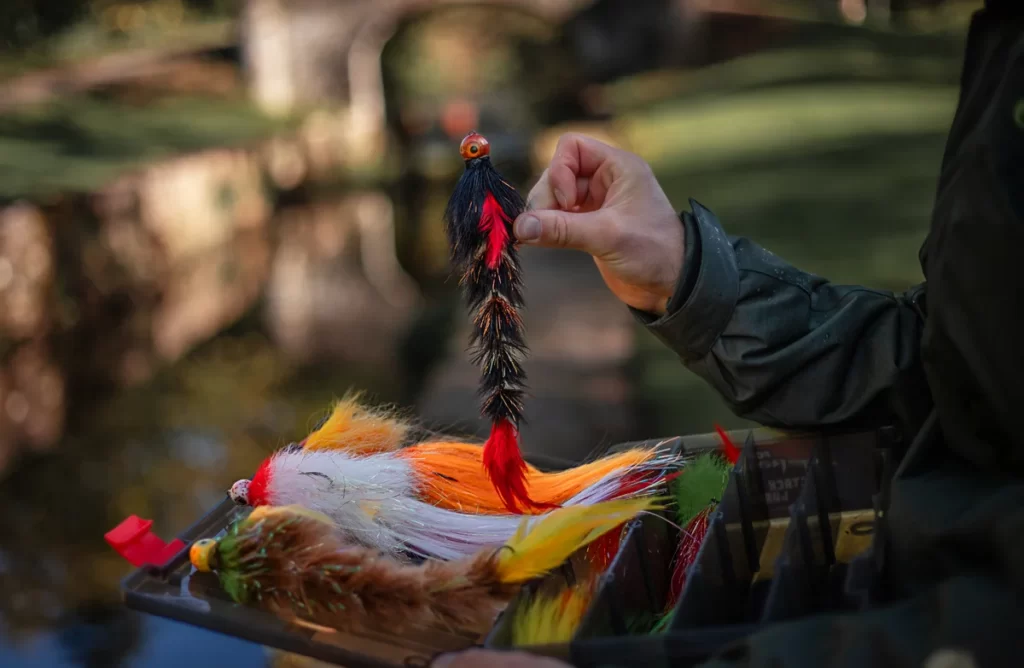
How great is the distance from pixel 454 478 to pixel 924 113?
1052cm

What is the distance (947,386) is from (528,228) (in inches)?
24.0

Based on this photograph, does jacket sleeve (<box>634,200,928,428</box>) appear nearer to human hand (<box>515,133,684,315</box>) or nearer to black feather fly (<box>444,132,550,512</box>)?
human hand (<box>515,133,684,315</box>)

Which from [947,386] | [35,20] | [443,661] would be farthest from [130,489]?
[947,386]

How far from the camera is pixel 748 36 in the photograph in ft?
63.2

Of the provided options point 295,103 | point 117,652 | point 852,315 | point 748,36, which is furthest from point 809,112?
point 852,315

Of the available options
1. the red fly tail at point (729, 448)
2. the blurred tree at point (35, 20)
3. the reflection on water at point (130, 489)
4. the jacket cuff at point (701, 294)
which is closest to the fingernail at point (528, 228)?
the jacket cuff at point (701, 294)

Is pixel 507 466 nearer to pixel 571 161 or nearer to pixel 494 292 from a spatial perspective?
pixel 494 292

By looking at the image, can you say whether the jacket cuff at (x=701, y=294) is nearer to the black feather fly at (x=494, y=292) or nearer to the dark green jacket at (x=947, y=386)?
the dark green jacket at (x=947, y=386)

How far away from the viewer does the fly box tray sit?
1.17 m

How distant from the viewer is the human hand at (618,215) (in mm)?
1565

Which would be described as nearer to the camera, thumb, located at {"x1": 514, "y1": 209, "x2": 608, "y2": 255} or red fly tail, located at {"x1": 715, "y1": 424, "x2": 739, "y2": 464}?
thumb, located at {"x1": 514, "y1": 209, "x2": 608, "y2": 255}

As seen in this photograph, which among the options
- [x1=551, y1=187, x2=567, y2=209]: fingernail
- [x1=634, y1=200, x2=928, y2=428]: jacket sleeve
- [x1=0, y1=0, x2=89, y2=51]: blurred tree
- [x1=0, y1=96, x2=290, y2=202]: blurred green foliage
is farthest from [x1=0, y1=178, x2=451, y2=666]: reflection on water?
[x1=0, y1=0, x2=89, y2=51]: blurred tree

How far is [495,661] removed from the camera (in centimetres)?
112

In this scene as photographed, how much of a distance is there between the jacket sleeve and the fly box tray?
0.06 m
